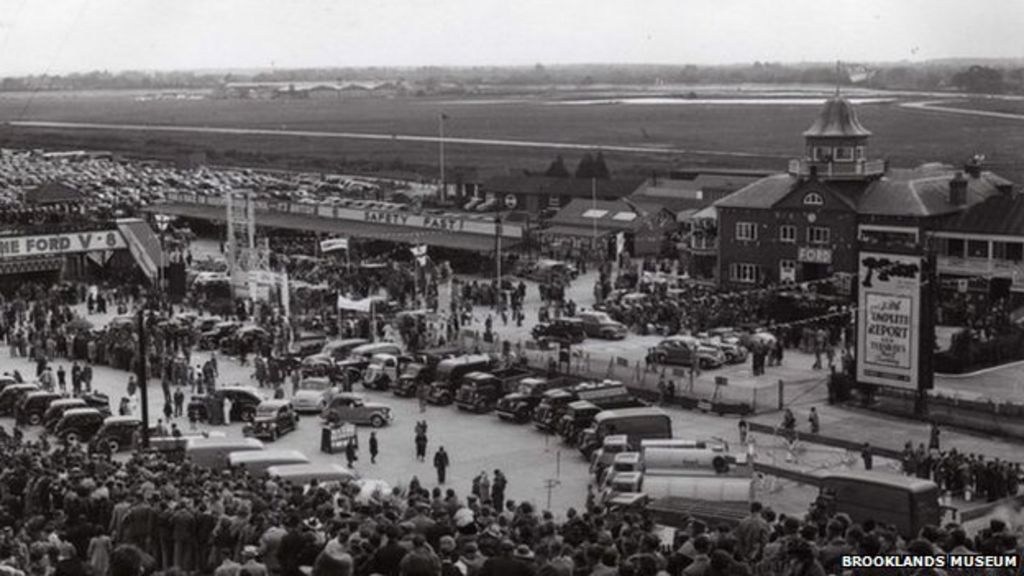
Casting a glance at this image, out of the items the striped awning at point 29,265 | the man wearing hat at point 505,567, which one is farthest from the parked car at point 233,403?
the striped awning at point 29,265

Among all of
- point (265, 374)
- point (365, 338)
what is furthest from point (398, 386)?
point (365, 338)

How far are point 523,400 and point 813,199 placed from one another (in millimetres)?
22953

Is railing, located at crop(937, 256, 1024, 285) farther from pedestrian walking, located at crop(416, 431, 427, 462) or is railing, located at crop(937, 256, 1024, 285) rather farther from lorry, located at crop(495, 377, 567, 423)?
pedestrian walking, located at crop(416, 431, 427, 462)

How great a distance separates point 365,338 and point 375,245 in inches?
850

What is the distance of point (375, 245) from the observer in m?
69.9

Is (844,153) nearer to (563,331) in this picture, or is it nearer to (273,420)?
(563,331)

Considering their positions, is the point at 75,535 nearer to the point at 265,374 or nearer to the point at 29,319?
the point at 265,374

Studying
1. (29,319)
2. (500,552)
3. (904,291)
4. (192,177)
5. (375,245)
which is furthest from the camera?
(192,177)

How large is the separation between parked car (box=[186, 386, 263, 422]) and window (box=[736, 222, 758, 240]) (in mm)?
26369

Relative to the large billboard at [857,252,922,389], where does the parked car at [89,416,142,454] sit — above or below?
below

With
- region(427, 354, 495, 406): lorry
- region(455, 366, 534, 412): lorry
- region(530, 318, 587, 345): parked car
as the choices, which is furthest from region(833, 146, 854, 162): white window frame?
region(455, 366, 534, 412): lorry

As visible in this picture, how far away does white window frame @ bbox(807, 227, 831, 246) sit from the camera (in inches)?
2208

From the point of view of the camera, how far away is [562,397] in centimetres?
3672

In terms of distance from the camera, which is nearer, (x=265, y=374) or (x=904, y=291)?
(x=904, y=291)
